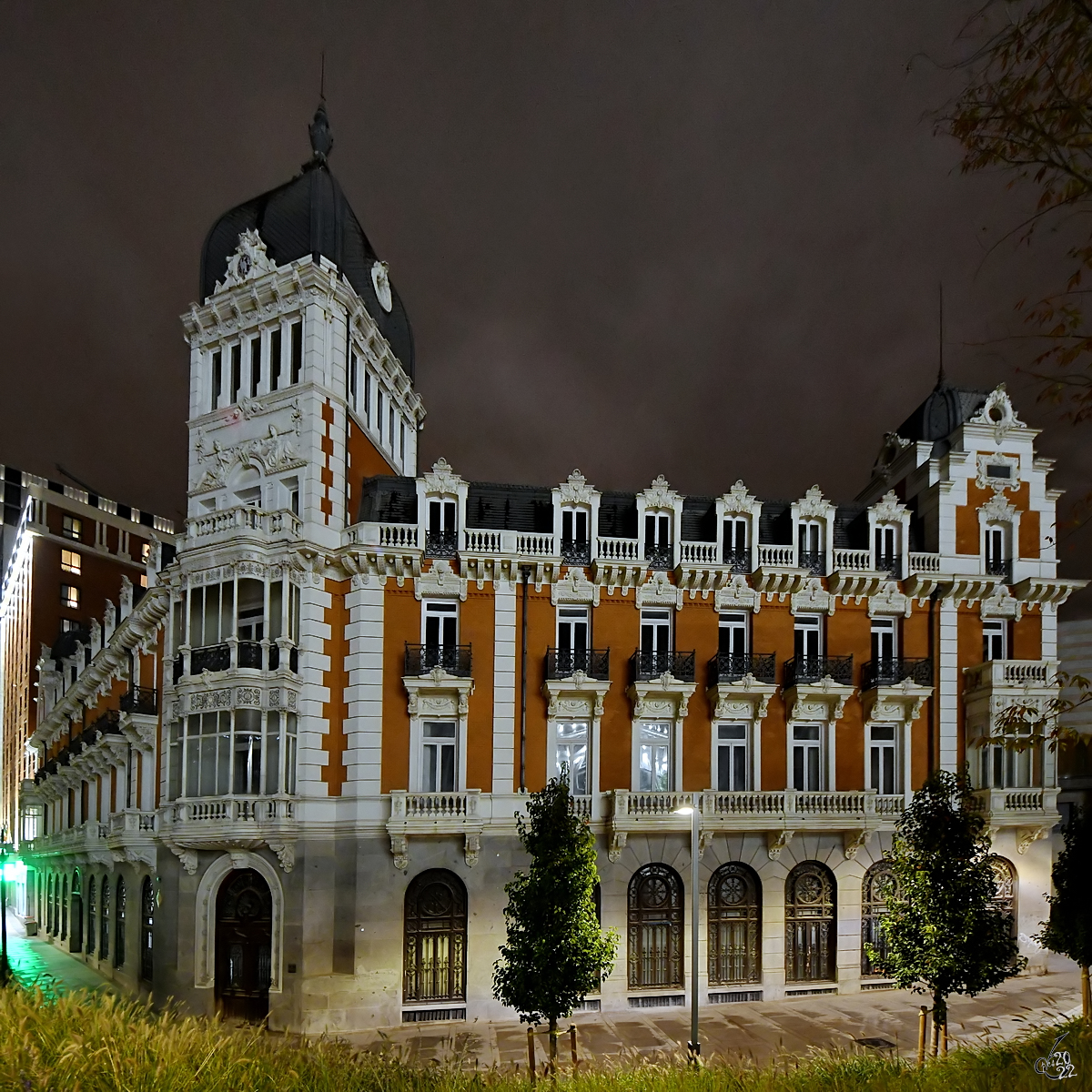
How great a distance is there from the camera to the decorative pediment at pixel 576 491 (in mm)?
35031

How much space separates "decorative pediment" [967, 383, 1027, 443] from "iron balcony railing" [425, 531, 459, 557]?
2053 cm

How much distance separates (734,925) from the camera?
1342 inches

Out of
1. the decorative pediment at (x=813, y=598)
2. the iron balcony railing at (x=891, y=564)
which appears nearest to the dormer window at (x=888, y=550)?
the iron balcony railing at (x=891, y=564)

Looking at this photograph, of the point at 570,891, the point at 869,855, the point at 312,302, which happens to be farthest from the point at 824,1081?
the point at 312,302

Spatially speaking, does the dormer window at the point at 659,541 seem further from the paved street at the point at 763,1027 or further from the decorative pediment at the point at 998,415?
the paved street at the point at 763,1027

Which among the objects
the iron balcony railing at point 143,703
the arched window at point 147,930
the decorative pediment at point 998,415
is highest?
the decorative pediment at point 998,415

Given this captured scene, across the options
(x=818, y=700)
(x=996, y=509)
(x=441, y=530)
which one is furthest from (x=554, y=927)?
(x=996, y=509)

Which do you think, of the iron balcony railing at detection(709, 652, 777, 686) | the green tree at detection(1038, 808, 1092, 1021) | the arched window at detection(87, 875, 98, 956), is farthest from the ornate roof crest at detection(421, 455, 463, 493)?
the arched window at detection(87, 875, 98, 956)

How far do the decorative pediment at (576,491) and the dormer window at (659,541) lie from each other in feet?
7.69

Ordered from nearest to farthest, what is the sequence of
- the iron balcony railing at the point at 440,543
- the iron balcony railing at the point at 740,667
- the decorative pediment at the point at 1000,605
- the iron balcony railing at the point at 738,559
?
the iron balcony railing at the point at 440,543
the iron balcony railing at the point at 740,667
the iron balcony railing at the point at 738,559
the decorative pediment at the point at 1000,605

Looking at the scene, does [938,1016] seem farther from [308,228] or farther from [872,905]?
[308,228]

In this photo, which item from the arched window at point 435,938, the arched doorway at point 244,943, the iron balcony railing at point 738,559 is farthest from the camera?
the iron balcony railing at point 738,559

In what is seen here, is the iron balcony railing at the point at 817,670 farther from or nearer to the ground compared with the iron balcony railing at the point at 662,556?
nearer to the ground

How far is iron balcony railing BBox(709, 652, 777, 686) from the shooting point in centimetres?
3497
